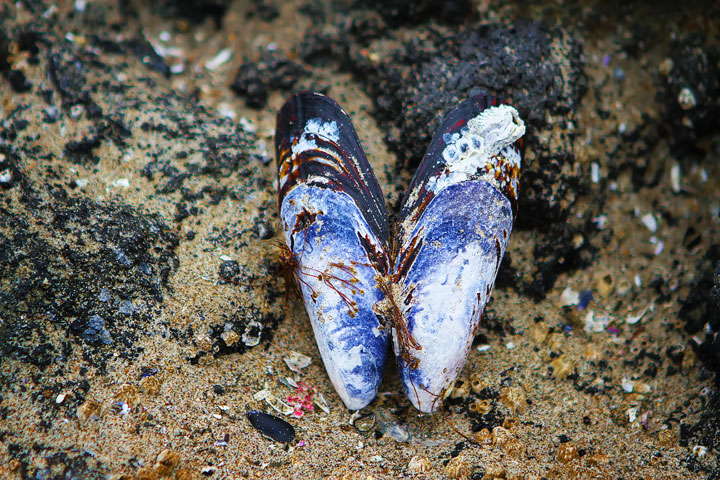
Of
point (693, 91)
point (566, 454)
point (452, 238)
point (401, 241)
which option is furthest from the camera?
point (693, 91)

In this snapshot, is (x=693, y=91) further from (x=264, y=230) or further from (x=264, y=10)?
(x=264, y=10)

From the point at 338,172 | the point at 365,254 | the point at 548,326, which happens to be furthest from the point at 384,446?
the point at 338,172

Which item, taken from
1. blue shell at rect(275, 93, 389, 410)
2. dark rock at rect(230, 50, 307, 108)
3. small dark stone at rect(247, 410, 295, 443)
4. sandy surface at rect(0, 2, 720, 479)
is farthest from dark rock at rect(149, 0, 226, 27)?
small dark stone at rect(247, 410, 295, 443)

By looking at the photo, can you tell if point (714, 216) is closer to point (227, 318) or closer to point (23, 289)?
point (227, 318)

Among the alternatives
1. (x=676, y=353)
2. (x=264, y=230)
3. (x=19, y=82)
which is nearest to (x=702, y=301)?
(x=676, y=353)

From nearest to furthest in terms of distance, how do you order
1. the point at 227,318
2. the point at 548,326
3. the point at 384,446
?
the point at 384,446 → the point at 227,318 → the point at 548,326

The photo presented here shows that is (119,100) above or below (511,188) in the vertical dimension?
below

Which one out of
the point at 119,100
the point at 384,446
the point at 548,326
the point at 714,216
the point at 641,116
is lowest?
the point at 384,446

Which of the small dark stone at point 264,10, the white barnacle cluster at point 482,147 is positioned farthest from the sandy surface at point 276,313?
the white barnacle cluster at point 482,147
